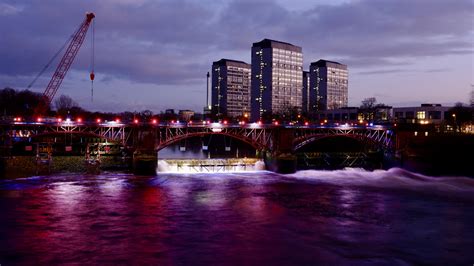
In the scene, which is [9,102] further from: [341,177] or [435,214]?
[435,214]

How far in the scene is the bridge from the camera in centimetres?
7856

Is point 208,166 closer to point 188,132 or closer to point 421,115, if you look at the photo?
point 188,132

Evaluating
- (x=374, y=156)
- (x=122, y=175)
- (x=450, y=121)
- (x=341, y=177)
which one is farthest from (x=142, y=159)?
(x=450, y=121)

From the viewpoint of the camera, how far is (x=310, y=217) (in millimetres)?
44875

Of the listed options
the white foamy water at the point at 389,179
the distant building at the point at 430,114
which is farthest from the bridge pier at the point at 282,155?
the distant building at the point at 430,114

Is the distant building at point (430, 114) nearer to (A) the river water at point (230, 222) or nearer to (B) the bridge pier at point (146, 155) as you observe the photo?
(A) the river water at point (230, 222)

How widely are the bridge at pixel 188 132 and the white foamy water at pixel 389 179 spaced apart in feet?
29.7

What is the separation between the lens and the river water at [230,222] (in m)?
31.6

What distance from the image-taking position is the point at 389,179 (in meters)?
80.1

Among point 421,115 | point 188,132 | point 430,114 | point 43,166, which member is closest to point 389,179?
point 188,132

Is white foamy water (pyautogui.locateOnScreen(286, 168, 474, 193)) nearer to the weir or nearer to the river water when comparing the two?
the river water

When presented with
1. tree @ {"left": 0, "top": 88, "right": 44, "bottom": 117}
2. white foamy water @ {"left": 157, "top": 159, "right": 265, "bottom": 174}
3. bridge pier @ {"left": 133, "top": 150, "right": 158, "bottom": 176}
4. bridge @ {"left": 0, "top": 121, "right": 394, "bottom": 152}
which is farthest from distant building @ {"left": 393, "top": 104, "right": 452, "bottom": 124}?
tree @ {"left": 0, "top": 88, "right": 44, "bottom": 117}

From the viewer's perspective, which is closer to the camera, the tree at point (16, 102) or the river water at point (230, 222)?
the river water at point (230, 222)

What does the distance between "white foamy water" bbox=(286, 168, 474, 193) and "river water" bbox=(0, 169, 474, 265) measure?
142 cm
